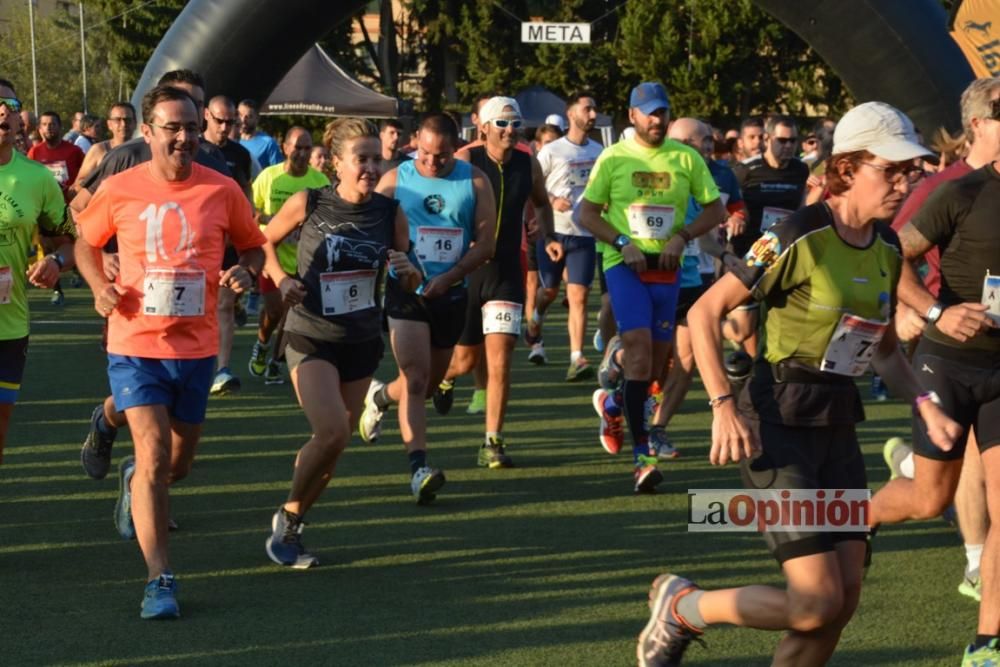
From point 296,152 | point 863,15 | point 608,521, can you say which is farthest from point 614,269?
point 863,15

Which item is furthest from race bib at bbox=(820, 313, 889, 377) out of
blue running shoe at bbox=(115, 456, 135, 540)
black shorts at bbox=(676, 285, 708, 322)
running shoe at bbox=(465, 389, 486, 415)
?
running shoe at bbox=(465, 389, 486, 415)

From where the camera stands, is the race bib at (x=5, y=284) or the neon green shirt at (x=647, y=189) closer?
the race bib at (x=5, y=284)

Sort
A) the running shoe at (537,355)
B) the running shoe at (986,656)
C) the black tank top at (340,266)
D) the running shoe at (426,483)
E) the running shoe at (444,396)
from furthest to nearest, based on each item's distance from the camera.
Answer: the running shoe at (537,355) → the running shoe at (444,396) → the running shoe at (426,483) → the black tank top at (340,266) → the running shoe at (986,656)

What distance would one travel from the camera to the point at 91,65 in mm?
67750

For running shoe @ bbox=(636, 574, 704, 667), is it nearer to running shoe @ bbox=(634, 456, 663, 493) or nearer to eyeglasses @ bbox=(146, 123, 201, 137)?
eyeglasses @ bbox=(146, 123, 201, 137)

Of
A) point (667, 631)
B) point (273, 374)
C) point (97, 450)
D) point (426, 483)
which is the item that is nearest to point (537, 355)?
point (273, 374)

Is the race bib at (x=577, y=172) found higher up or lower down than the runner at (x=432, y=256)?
higher up

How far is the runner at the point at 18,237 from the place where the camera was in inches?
262

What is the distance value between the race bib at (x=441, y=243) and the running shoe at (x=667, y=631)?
3.54 m

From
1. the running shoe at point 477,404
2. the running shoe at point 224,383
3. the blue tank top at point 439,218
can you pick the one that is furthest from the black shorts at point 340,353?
the running shoe at point 224,383

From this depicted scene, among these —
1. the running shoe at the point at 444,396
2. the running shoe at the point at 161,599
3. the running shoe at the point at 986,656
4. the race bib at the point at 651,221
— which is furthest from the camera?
the running shoe at the point at 444,396

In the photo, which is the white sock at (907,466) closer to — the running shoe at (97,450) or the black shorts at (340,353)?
the black shorts at (340,353)

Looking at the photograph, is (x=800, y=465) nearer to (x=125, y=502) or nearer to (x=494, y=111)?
(x=125, y=502)

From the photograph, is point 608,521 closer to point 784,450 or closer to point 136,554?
point 136,554
